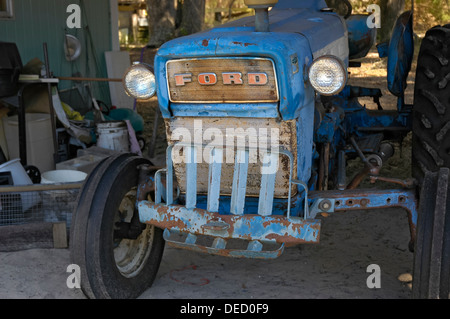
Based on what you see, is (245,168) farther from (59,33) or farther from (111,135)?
(59,33)

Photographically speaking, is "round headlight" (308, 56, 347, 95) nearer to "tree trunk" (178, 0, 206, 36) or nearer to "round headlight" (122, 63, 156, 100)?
"round headlight" (122, 63, 156, 100)

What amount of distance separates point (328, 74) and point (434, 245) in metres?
1.04

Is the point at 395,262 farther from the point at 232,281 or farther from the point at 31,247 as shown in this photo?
the point at 31,247

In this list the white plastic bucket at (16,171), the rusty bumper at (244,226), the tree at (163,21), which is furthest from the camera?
the tree at (163,21)

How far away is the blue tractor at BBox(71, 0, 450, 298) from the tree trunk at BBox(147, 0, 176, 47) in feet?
47.1

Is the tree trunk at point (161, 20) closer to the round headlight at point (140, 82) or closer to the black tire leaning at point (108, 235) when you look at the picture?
the black tire leaning at point (108, 235)

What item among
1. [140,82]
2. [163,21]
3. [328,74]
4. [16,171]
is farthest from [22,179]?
[163,21]

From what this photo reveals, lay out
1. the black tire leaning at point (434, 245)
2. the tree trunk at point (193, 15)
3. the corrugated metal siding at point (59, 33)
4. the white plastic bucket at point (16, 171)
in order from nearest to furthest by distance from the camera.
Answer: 1. the black tire leaning at point (434, 245)
2. the white plastic bucket at point (16, 171)
3. the corrugated metal siding at point (59, 33)
4. the tree trunk at point (193, 15)

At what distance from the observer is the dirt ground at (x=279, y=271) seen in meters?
4.02

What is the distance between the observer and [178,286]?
4.14 meters

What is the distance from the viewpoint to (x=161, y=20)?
715 inches

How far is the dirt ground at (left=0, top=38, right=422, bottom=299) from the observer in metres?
4.02

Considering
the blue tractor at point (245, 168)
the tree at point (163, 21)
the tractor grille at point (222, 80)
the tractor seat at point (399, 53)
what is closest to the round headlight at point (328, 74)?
the blue tractor at point (245, 168)

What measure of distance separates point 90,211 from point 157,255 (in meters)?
0.75
